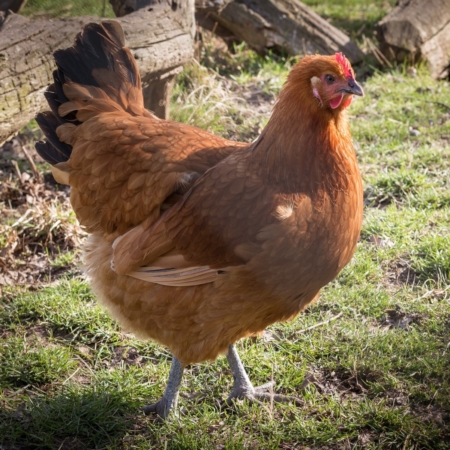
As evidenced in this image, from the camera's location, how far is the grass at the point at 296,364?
130 inches

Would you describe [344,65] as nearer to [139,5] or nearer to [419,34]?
[139,5]

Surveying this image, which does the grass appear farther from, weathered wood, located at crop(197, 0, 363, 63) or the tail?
weathered wood, located at crop(197, 0, 363, 63)

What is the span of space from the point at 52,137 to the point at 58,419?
5.50ft

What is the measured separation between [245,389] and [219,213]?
3.83 feet

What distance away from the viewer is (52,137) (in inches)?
149

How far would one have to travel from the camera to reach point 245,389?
3.59 m

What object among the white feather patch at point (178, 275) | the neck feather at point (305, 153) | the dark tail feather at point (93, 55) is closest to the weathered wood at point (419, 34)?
the dark tail feather at point (93, 55)

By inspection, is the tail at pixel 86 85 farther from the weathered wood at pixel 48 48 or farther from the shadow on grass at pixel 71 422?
the shadow on grass at pixel 71 422

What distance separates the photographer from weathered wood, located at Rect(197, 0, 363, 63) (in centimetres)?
752

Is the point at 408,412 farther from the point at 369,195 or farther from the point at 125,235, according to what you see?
the point at 369,195

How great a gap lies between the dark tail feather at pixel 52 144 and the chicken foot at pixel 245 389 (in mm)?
1561

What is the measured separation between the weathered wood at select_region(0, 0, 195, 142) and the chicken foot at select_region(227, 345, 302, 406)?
2.14 metres

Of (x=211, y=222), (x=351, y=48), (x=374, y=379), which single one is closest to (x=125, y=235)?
(x=211, y=222)

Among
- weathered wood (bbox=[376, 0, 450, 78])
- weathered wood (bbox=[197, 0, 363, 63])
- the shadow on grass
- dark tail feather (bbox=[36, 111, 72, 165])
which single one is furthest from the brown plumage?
weathered wood (bbox=[376, 0, 450, 78])
